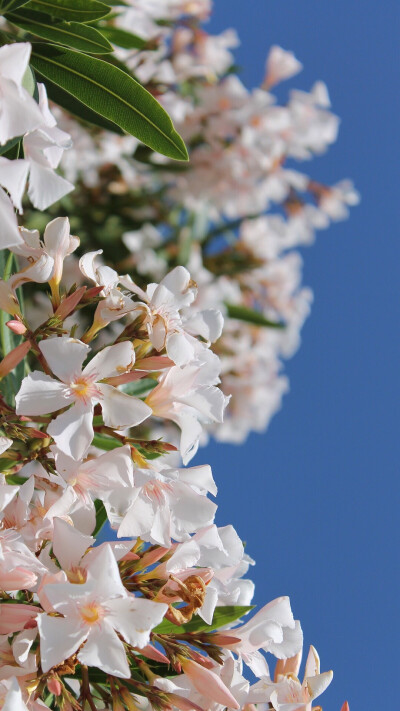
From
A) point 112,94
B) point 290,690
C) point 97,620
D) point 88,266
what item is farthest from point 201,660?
point 112,94

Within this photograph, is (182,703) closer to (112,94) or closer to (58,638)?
(58,638)

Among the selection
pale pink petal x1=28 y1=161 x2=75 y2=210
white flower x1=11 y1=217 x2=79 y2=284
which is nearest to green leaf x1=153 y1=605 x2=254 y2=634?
white flower x1=11 y1=217 x2=79 y2=284

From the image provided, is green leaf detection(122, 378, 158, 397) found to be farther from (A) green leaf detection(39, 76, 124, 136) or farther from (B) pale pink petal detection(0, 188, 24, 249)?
(B) pale pink petal detection(0, 188, 24, 249)

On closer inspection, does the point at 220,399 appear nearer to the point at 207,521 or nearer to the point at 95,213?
the point at 207,521

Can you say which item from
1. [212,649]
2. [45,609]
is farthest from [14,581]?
[212,649]

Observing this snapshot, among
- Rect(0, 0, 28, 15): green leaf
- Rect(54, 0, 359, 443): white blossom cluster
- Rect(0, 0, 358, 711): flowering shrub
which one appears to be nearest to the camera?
Rect(0, 0, 358, 711): flowering shrub

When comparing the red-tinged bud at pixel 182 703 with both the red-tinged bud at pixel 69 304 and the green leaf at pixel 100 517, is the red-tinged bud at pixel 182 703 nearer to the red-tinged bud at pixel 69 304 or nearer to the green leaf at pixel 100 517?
the green leaf at pixel 100 517
